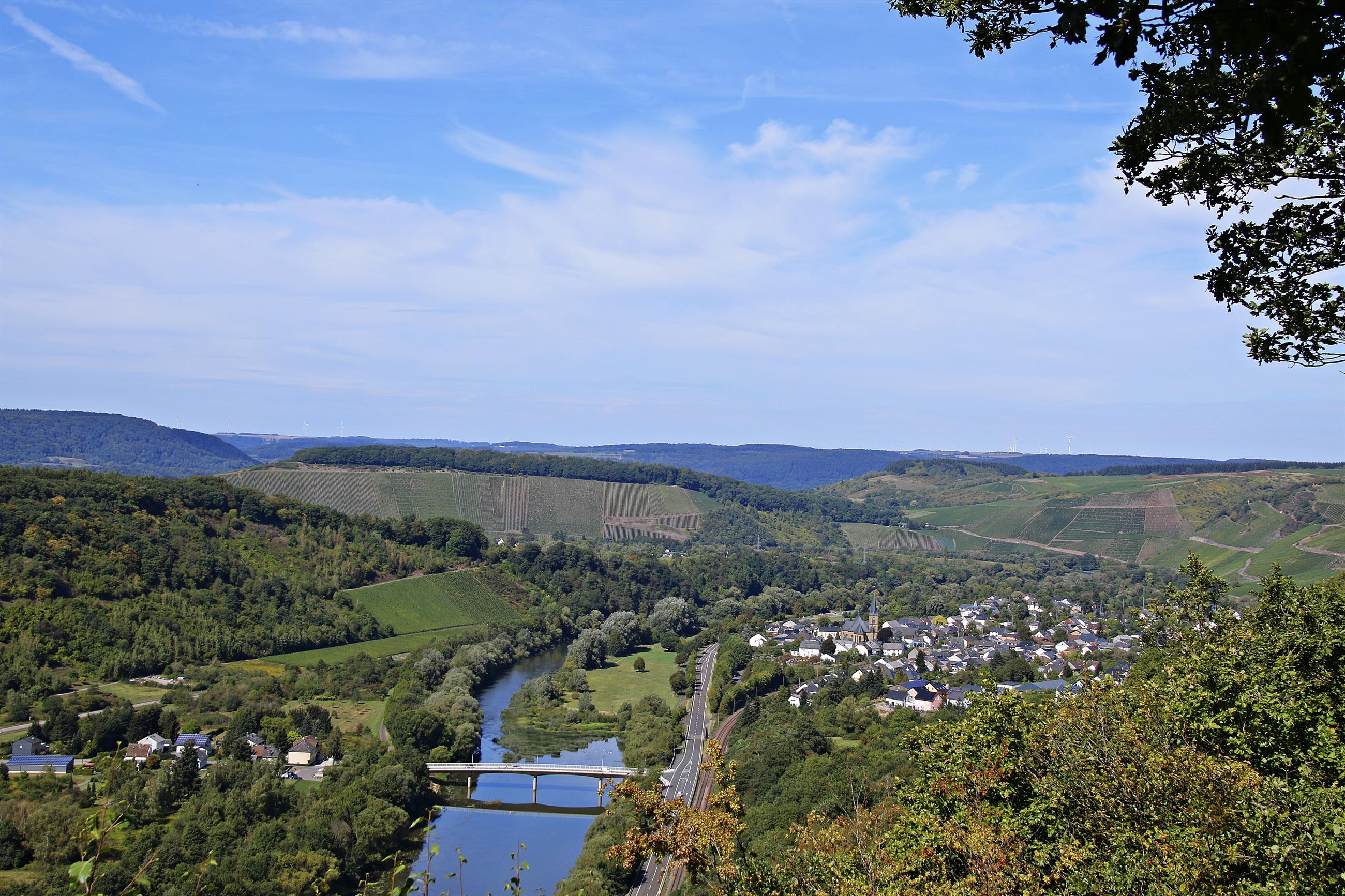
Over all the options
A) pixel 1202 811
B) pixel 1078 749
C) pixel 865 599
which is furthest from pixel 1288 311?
pixel 865 599

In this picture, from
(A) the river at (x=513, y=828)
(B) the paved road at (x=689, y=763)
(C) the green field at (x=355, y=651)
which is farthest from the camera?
(C) the green field at (x=355, y=651)

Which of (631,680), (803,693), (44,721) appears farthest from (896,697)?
(44,721)

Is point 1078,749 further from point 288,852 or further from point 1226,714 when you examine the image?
point 288,852

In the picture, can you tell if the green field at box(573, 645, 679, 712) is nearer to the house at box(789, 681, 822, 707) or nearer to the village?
the house at box(789, 681, 822, 707)

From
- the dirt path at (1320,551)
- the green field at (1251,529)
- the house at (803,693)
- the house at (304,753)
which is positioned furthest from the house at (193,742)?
the green field at (1251,529)

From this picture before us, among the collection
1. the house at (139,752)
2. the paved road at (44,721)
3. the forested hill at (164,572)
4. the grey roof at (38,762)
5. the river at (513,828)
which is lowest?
the river at (513,828)

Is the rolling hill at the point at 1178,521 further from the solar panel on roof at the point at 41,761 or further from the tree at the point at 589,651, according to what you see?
the solar panel on roof at the point at 41,761

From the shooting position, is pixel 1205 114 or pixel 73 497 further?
pixel 73 497
